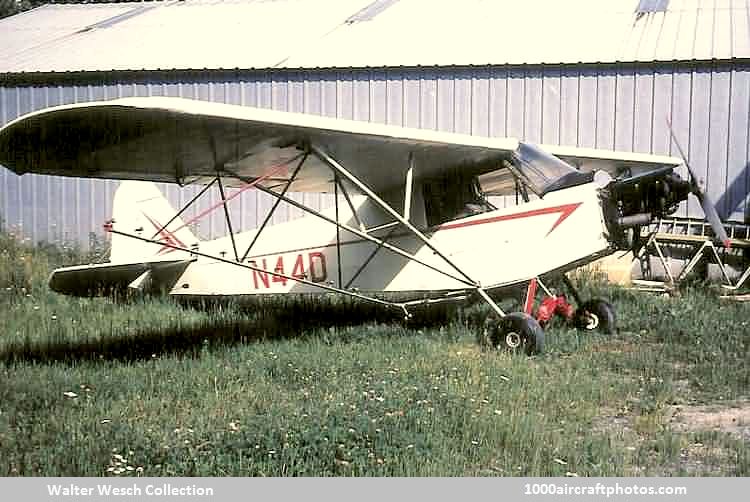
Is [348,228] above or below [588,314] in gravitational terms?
above

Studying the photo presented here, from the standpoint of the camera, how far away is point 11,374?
21.4ft

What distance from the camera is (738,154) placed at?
12539 mm

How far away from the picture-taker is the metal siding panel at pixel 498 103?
1352 cm

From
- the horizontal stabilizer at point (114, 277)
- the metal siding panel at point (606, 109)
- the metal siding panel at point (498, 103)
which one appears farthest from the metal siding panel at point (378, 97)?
the horizontal stabilizer at point (114, 277)

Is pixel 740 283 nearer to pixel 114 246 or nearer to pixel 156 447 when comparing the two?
pixel 114 246

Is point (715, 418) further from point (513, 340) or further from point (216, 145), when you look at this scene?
point (216, 145)

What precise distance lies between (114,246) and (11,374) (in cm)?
335

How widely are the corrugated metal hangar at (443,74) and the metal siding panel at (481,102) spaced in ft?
0.07

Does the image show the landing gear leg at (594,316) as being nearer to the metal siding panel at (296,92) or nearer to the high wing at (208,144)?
the high wing at (208,144)

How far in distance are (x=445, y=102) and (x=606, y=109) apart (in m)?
2.56

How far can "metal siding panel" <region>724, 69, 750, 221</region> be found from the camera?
40.7ft

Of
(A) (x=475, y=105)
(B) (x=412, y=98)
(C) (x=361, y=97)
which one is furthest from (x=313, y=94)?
(A) (x=475, y=105)
